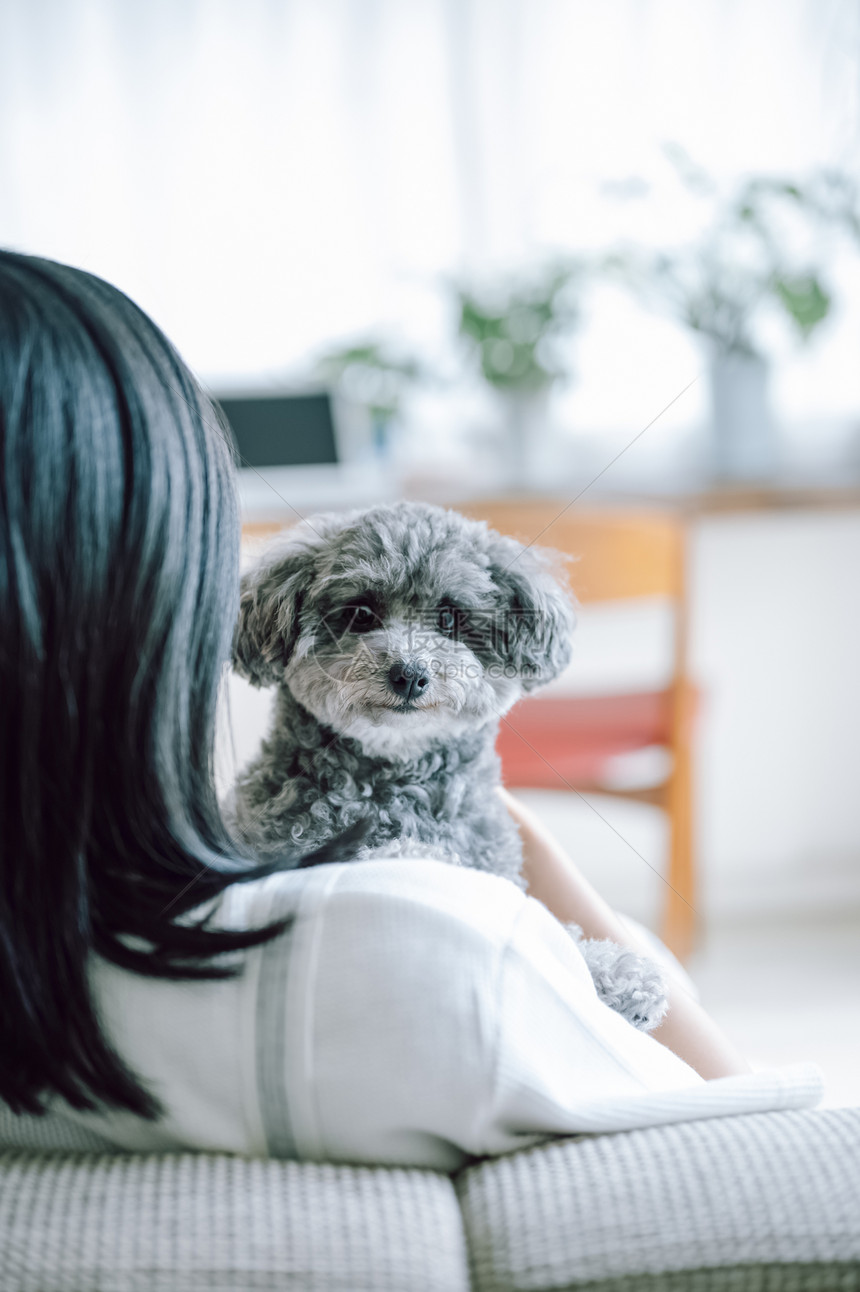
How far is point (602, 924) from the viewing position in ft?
2.43

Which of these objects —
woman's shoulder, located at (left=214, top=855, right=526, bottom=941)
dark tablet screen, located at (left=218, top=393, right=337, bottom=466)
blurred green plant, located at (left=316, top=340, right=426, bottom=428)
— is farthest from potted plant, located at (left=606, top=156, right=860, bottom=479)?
woman's shoulder, located at (left=214, top=855, right=526, bottom=941)

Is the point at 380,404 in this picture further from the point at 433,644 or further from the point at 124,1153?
the point at 124,1153

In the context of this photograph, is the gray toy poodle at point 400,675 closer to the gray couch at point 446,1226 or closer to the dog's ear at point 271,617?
the dog's ear at point 271,617

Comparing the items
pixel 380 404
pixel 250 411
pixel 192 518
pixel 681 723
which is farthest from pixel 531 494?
pixel 192 518

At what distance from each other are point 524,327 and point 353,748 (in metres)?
1.88

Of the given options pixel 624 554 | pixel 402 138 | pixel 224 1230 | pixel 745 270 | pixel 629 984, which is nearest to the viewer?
pixel 224 1230

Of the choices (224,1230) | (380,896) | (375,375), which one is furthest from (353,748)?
(375,375)

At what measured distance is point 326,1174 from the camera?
1.60 ft

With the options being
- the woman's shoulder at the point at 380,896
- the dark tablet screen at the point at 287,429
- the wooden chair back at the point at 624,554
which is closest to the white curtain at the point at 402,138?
the dark tablet screen at the point at 287,429

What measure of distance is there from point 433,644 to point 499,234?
2101 millimetres

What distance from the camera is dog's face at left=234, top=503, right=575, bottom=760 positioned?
687 mm

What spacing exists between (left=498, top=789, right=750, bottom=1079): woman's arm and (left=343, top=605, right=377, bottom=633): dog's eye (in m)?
0.16

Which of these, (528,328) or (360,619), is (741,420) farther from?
(360,619)

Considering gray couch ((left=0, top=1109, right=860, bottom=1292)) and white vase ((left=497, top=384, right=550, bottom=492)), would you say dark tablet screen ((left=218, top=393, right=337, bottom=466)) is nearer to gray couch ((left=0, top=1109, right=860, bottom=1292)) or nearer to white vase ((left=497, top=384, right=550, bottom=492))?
white vase ((left=497, top=384, right=550, bottom=492))
